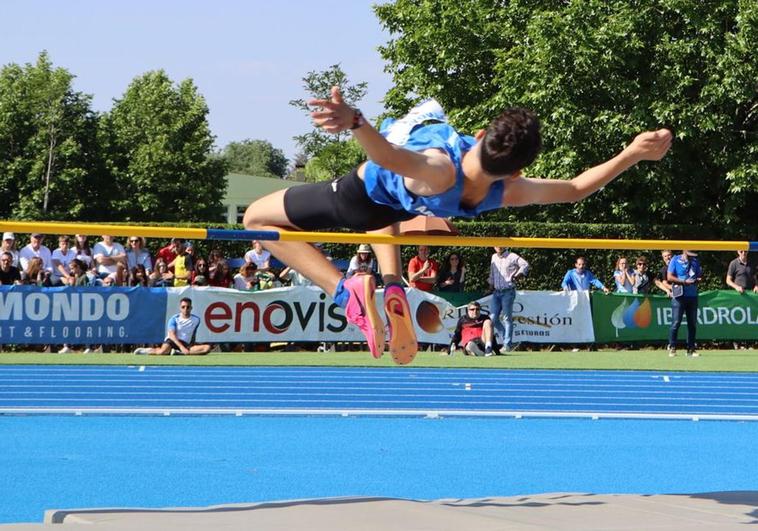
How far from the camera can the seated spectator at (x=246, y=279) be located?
53.0 feet

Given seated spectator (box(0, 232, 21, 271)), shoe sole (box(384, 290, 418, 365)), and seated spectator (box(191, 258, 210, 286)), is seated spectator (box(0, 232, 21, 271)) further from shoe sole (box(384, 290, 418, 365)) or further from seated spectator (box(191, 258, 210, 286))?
shoe sole (box(384, 290, 418, 365))

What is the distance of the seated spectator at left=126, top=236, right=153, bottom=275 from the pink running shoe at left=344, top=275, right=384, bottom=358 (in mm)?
10666

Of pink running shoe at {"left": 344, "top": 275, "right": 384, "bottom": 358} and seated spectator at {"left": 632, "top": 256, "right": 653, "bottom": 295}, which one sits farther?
seated spectator at {"left": 632, "top": 256, "right": 653, "bottom": 295}

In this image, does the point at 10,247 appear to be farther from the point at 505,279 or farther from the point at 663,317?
the point at 663,317

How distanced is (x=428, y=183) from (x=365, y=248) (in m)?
11.4

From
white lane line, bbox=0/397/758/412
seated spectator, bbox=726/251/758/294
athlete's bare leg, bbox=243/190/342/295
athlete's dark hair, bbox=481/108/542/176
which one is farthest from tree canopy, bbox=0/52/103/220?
athlete's dark hair, bbox=481/108/542/176

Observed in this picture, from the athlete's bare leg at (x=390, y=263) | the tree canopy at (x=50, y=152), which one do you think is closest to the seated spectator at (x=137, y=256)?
the athlete's bare leg at (x=390, y=263)

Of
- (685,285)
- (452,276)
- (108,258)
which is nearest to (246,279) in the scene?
(108,258)

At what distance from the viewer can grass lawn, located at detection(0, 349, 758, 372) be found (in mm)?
13836

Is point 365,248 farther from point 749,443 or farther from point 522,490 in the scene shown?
point 522,490

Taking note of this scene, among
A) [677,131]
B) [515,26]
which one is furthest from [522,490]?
[515,26]

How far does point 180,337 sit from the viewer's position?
1515 centimetres

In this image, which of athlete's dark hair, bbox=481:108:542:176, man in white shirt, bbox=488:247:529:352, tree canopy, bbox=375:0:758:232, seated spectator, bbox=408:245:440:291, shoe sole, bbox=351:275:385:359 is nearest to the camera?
athlete's dark hair, bbox=481:108:542:176

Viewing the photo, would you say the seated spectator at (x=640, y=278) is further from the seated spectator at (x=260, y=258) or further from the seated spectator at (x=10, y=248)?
the seated spectator at (x=10, y=248)
